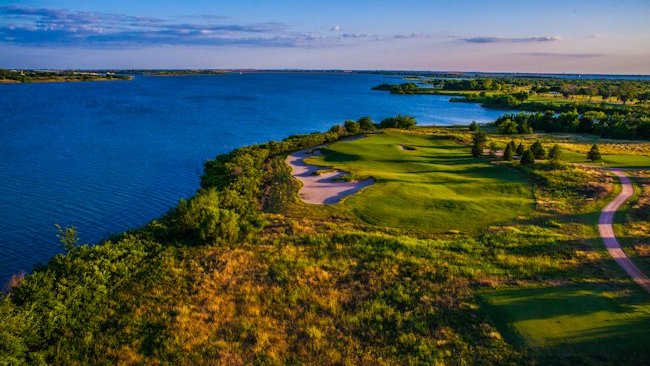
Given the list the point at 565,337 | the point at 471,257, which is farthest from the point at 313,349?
the point at 471,257

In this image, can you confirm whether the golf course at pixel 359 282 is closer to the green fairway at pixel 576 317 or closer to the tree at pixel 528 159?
the green fairway at pixel 576 317

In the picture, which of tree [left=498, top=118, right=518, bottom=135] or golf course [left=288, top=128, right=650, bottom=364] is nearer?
golf course [left=288, top=128, right=650, bottom=364]

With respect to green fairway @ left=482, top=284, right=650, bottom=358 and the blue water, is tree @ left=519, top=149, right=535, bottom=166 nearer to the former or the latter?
green fairway @ left=482, top=284, right=650, bottom=358

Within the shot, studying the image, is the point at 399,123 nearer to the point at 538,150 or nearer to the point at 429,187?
the point at 538,150

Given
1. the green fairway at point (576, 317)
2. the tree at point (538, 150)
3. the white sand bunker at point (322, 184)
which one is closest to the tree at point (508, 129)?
the tree at point (538, 150)

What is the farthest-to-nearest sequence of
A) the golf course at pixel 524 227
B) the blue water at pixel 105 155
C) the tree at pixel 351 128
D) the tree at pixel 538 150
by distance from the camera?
1. the tree at pixel 351 128
2. the tree at pixel 538 150
3. the blue water at pixel 105 155
4. the golf course at pixel 524 227

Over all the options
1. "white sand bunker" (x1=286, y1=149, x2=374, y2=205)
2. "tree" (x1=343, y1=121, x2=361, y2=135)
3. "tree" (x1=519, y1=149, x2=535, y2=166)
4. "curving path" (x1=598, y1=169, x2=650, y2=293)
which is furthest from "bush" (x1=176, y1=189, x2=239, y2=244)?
"tree" (x1=343, y1=121, x2=361, y2=135)

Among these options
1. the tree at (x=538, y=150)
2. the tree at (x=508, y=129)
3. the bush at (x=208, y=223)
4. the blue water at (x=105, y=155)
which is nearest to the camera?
the bush at (x=208, y=223)
